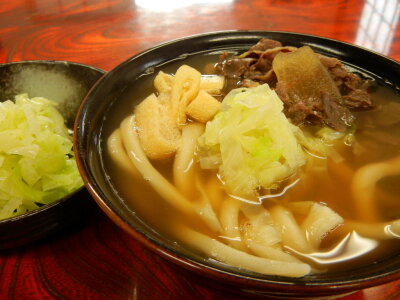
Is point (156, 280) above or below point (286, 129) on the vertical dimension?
below

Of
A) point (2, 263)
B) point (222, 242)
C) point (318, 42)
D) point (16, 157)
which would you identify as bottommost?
point (2, 263)

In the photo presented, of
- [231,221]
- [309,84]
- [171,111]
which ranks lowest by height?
[231,221]

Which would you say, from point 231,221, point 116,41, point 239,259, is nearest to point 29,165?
point 231,221

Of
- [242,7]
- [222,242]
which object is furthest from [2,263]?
[242,7]

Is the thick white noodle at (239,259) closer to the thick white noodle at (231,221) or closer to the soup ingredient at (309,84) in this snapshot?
the thick white noodle at (231,221)

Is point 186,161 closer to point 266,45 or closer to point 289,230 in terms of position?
point 289,230

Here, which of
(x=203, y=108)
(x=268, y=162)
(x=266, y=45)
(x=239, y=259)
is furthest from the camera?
(x=266, y=45)

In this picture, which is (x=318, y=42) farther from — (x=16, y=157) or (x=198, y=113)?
(x=16, y=157)

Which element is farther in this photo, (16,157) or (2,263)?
(16,157)
